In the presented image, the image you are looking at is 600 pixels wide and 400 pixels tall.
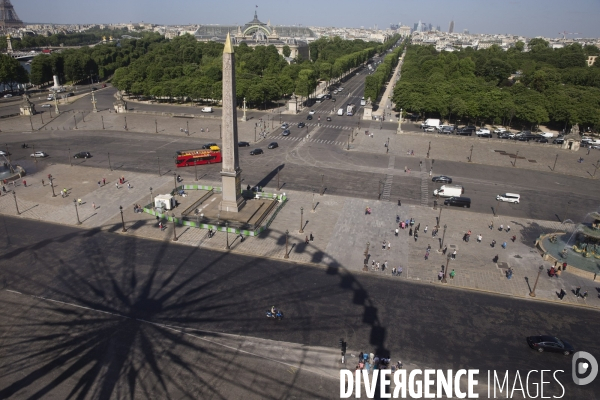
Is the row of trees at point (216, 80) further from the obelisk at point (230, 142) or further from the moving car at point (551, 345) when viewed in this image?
the moving car at point (551, 345)

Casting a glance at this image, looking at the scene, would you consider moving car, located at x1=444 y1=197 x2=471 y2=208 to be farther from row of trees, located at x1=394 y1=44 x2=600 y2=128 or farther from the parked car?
row of trees, located at x1=394 y1=44 x2=600 y2=128

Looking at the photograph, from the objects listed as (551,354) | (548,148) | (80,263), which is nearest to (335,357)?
(551,354)

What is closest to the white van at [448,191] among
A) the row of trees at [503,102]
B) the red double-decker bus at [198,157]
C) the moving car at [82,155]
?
the red double-decker bus at [198,157]

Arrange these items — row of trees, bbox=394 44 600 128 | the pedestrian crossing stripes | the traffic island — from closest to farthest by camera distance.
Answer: the traffic island, the pedestrian crossing stripes, row of trees, bbox=394 44 600 128

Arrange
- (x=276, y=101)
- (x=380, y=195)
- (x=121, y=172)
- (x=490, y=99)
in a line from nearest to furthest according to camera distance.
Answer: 1. (x=380, y=195)
2. (x=121, y=172)
3. (x=490, y=99)
4. (x=276, y=101)

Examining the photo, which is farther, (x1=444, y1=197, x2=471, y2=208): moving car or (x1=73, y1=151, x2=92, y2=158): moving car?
(x1=73, y1=151, x2=92, y2=158): moving car

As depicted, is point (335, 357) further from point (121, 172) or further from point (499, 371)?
point (121, 172)

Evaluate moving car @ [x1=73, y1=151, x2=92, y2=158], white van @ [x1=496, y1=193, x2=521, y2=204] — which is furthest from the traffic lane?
moving car @ [x1=73, y1=151, x2=92, y2=158]

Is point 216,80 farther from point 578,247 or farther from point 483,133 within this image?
point 578,247
